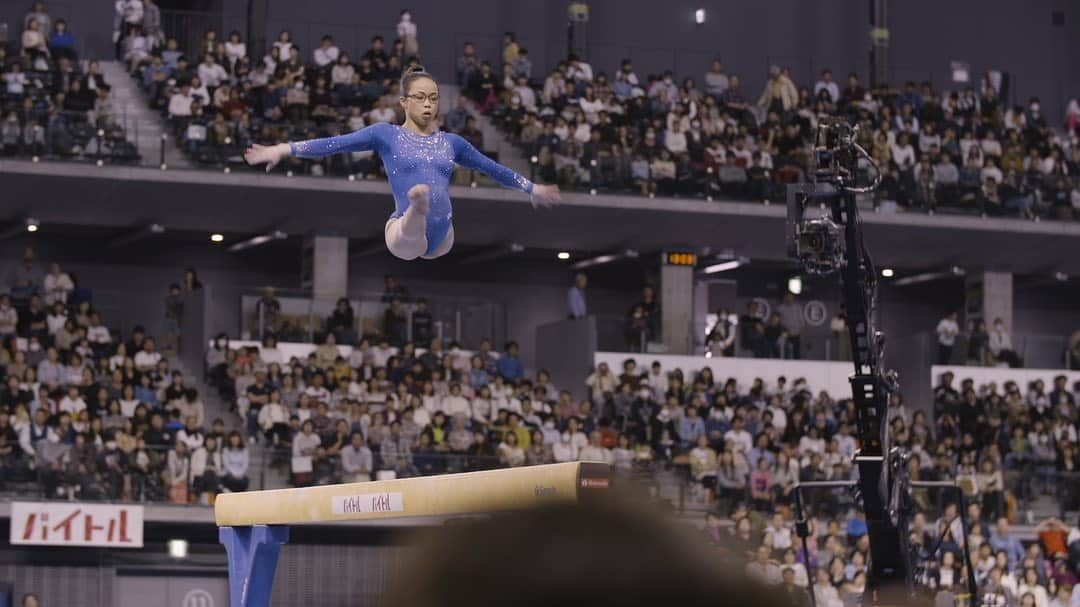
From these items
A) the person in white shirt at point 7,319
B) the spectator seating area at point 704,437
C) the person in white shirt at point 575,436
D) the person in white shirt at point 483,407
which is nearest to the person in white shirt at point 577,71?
the spectator seating area at point 704,437

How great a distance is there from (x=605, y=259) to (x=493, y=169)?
19.8 m

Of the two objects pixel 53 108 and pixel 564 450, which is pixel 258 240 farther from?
pixel 564 450

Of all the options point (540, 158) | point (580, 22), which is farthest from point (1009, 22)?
point (540, 158)

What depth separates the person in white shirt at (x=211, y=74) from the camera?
22391mm

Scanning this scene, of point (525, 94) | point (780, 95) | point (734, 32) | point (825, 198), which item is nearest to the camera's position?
point (825, 198)

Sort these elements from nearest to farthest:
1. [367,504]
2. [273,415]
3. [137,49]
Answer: [367,504] < [273,415] < [137,49]

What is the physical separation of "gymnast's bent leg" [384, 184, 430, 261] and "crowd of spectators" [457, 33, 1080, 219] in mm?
15392

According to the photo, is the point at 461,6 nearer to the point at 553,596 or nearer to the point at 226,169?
the point at 226,169

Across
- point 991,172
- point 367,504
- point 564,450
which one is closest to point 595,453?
point 564,450

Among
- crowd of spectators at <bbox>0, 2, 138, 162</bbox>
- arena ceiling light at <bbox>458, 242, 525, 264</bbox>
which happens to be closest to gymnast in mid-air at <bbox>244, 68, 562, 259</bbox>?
crowd of spectators at <bbox>0, 2, 138, 162</bbox>

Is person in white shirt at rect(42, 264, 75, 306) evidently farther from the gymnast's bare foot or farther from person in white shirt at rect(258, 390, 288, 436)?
the gymnast's bare foot

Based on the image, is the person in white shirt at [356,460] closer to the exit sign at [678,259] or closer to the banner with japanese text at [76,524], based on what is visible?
the banner with japanese text at [76,524]

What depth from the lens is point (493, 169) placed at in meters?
8.10

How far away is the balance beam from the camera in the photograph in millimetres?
5668
